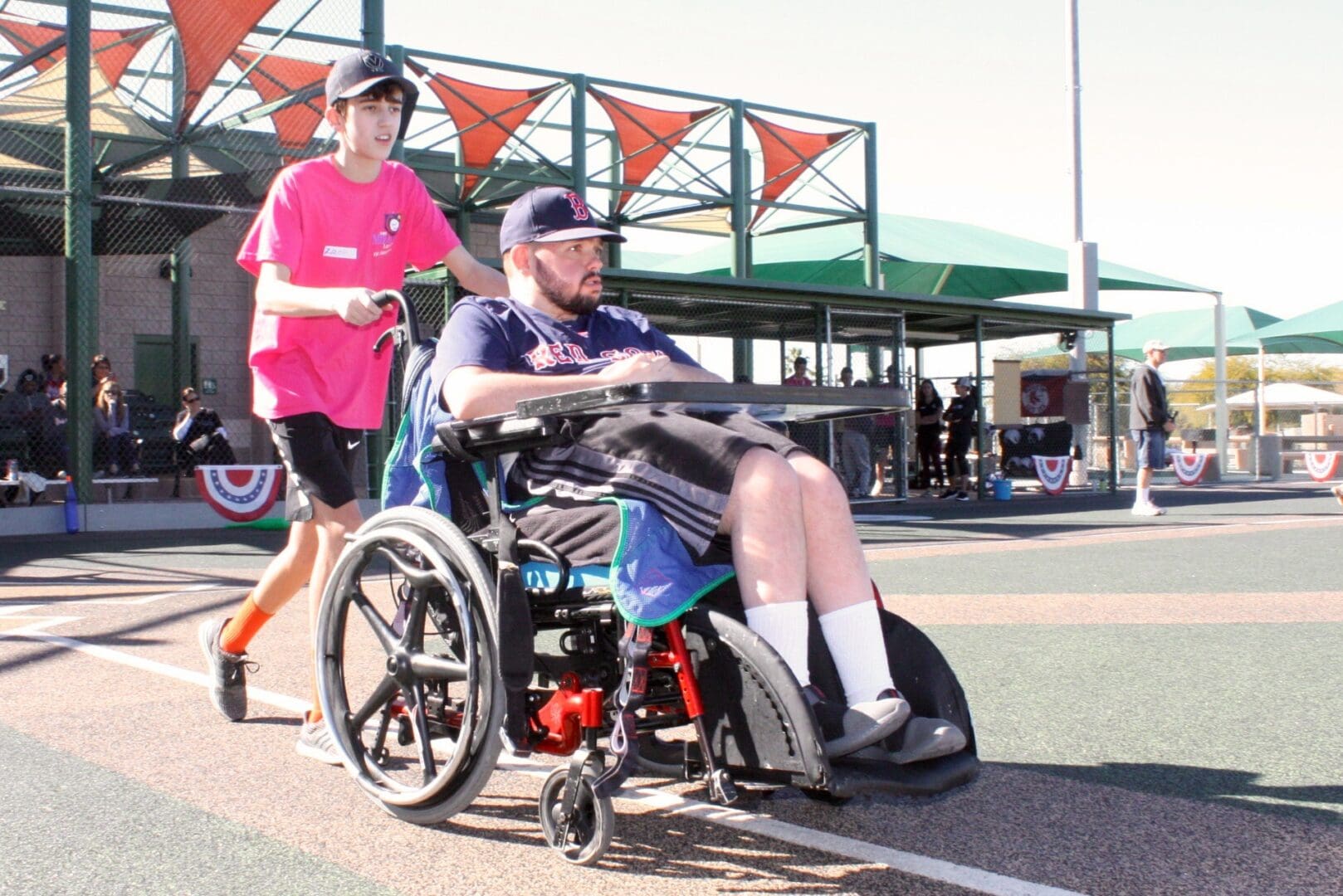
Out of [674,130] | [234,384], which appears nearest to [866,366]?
[674,130]

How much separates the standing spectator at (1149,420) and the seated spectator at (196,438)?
9002 mm

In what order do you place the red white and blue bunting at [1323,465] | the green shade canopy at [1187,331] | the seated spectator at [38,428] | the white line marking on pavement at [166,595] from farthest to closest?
the green shade canopy at [1187,331] < the red white and blue bunting at [1323,465] < the seated spectator at [38,428] < the white line marking on pavement at [166,595]

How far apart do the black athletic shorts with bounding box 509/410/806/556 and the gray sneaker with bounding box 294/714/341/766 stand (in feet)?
3.59

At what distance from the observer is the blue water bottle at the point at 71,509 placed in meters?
12.0

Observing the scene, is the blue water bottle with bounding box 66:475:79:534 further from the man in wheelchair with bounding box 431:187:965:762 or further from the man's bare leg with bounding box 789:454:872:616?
the man's bare leg with bounding box 789:454:872:616

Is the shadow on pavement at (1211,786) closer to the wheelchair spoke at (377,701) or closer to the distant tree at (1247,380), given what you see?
the wheelchair spoke at (377,701)

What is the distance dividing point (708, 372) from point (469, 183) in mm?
17141

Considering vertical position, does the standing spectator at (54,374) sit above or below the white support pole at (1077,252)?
below

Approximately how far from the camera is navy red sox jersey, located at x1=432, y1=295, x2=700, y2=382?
301cm

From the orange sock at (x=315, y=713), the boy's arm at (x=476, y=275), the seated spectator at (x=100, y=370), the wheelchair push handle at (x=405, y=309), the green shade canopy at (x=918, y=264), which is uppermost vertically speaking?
the green shade canopy at (x=918, y=264)

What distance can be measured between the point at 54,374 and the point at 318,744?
43.2 ft

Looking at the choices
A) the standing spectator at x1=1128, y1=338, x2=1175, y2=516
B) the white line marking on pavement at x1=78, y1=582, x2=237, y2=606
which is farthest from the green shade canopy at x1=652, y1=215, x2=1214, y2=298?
the white line marking on pavement at x1=78, y1=582, x2=237, y2=606

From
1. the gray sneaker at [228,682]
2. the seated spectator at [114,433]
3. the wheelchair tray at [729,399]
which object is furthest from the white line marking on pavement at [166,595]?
the seated spectator at [114,433]

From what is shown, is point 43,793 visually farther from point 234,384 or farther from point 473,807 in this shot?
point 234,384
